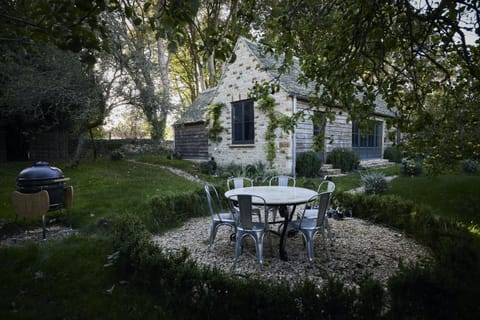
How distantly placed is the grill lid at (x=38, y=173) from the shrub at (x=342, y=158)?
9929mm

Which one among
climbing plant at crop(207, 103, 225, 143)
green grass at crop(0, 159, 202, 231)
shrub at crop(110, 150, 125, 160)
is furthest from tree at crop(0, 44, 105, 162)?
shrub at crop(110, 150, 125, 160)

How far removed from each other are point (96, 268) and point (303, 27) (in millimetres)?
4161

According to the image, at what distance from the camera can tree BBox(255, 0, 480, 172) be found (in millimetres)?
2547

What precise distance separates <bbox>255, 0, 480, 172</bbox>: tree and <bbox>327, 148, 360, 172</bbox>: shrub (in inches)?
258

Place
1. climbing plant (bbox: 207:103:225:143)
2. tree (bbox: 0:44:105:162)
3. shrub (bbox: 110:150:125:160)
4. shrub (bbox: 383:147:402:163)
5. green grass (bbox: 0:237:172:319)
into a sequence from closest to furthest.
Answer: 1. green grass (bbox: 0:237:172:319)
2. tree (bbox: 0:44:105:162)
3. climbing plant (bbox: 207:103:225:143)
4. shrub (bbox: 110:150:125:160)
5. shrub (bbox: 383:147:402:163)

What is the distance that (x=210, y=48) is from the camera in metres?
2.10

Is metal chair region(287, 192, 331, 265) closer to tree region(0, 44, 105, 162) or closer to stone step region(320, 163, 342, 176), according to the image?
stone step region(320, 163, 342, 176)

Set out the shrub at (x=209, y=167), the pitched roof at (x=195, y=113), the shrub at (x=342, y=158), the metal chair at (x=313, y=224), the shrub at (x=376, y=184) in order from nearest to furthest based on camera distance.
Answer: the metal chair at (x=313, y=224) → the shrub at (x=376, y=184) → the shrub at (x=342, y=158) → the shrub at (x=209, y=167) → the pitched roof at (x=195, y=113)

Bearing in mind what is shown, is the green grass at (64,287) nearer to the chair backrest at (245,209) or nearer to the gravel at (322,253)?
the gravel at (322,253)

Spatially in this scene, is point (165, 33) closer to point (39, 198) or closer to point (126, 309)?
point (126, 309)

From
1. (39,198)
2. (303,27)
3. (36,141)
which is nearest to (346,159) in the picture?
(303,27)

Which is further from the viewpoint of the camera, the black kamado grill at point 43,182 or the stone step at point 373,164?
the stone step at point 373,164

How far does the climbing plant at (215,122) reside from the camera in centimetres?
1261

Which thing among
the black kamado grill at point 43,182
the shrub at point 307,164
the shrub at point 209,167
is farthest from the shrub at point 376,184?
the black kamado grill at point 43,182
